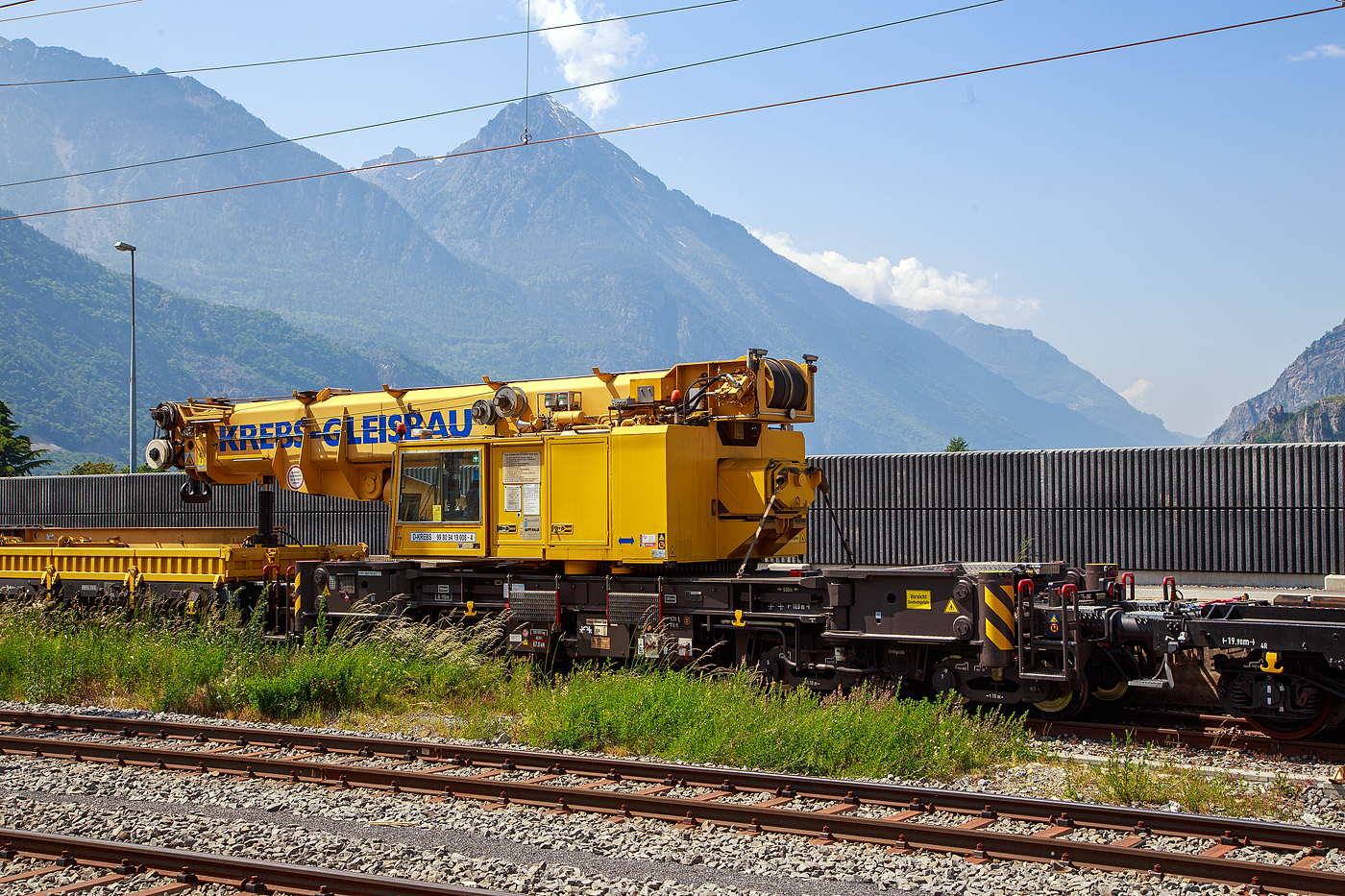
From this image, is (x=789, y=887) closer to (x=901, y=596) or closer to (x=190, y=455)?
(x=901, y=596)

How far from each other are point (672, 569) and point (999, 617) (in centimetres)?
358

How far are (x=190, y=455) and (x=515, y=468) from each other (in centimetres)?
541

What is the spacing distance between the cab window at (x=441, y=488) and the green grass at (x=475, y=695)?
132 cm

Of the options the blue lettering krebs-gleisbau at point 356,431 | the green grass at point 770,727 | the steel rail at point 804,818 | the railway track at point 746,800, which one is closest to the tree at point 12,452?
the blue lettering krebs-gleisbau at point 356,431

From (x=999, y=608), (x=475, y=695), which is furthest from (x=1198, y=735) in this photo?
(x=475, y=695)

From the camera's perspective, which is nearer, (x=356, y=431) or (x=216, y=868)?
(x=216, y=868)

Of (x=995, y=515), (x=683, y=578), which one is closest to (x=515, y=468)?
(x=683, y=578)

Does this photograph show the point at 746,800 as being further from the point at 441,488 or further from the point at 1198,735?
the point at 441,488

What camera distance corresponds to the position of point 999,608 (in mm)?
9508

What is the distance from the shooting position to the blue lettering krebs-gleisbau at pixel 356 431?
12881 mm

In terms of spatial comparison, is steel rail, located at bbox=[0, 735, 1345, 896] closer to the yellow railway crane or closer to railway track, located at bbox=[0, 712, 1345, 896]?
railway track, located at bbox=[0, 712, 1345, 896]

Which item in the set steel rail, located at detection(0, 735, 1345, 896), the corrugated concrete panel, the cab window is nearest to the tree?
the corrugated concrete panel

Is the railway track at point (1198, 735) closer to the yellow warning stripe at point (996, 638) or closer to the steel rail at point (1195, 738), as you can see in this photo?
the steel rail at point (1195, 738)

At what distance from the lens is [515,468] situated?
11852mm
